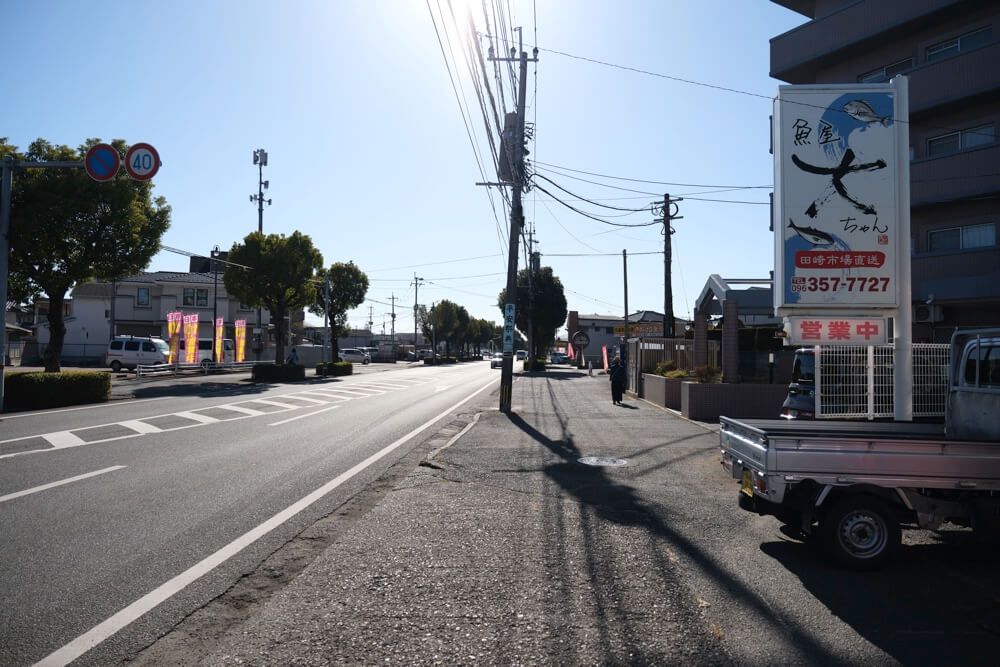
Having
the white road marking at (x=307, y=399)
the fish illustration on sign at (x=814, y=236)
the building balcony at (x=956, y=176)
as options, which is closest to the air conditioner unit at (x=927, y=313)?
the building balcony at (x=956, y=176)

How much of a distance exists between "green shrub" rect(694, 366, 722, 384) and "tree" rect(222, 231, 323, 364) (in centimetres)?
2456

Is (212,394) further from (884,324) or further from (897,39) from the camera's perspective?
(897,39)

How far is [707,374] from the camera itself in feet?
57.6

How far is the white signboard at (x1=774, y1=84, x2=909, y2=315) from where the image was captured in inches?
365

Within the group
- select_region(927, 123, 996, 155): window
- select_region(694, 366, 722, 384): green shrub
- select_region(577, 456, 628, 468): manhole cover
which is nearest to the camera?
select_region(577, 456, 628, 468): manhole cover

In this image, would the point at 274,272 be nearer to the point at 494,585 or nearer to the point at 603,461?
the point at 603,461

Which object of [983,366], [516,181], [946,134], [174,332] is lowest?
[983,366]

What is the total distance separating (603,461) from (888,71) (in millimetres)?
18763

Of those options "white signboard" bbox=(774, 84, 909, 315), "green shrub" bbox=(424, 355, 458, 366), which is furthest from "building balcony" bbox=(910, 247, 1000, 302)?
"green shrub" bbox=(424, 355, 458, 366)

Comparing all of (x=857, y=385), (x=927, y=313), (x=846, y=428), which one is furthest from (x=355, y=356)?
(x=846, y=428)

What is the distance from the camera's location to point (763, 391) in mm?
16578

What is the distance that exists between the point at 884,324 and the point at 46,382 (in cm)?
1899

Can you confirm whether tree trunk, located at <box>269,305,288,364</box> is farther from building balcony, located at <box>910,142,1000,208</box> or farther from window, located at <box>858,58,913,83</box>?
building balcony, located at <box>910,142,1000,208</box>

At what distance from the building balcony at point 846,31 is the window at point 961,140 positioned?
3511 millimetres
